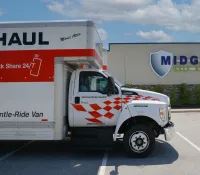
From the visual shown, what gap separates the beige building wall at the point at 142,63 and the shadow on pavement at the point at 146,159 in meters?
16.2

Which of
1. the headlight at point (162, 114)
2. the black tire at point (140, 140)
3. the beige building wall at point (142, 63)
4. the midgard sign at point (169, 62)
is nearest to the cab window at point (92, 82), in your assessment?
the black tire at point (140, 140)

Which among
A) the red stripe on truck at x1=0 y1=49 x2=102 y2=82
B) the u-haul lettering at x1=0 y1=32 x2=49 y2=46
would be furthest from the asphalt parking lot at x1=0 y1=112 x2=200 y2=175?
the u-haul lettering at x1=0 y1=32 x2=49 y2=46

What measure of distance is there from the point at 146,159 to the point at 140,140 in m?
0.48

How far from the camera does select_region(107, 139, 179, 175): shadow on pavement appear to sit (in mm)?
8016

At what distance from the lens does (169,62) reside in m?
25.8

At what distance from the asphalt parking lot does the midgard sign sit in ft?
50.5

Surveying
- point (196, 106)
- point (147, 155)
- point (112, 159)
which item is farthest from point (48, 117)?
point (196, 106)

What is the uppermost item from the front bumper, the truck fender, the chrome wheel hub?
the truck fender

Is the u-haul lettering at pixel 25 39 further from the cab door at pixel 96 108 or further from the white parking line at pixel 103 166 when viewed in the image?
the white parking line at pixel 103 166

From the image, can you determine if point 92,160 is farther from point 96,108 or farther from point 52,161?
point 96,108

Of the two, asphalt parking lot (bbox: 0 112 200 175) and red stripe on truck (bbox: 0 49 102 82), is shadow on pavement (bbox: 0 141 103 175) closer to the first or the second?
asphalt parking lot (bbox: 0 112 200 175)

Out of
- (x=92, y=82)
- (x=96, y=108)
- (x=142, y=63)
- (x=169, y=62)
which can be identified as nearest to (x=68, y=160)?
(x=96, y=108)

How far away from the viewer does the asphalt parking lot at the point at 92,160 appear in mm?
7441

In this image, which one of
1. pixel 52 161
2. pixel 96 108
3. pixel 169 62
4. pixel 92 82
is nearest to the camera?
pixel 52 161
